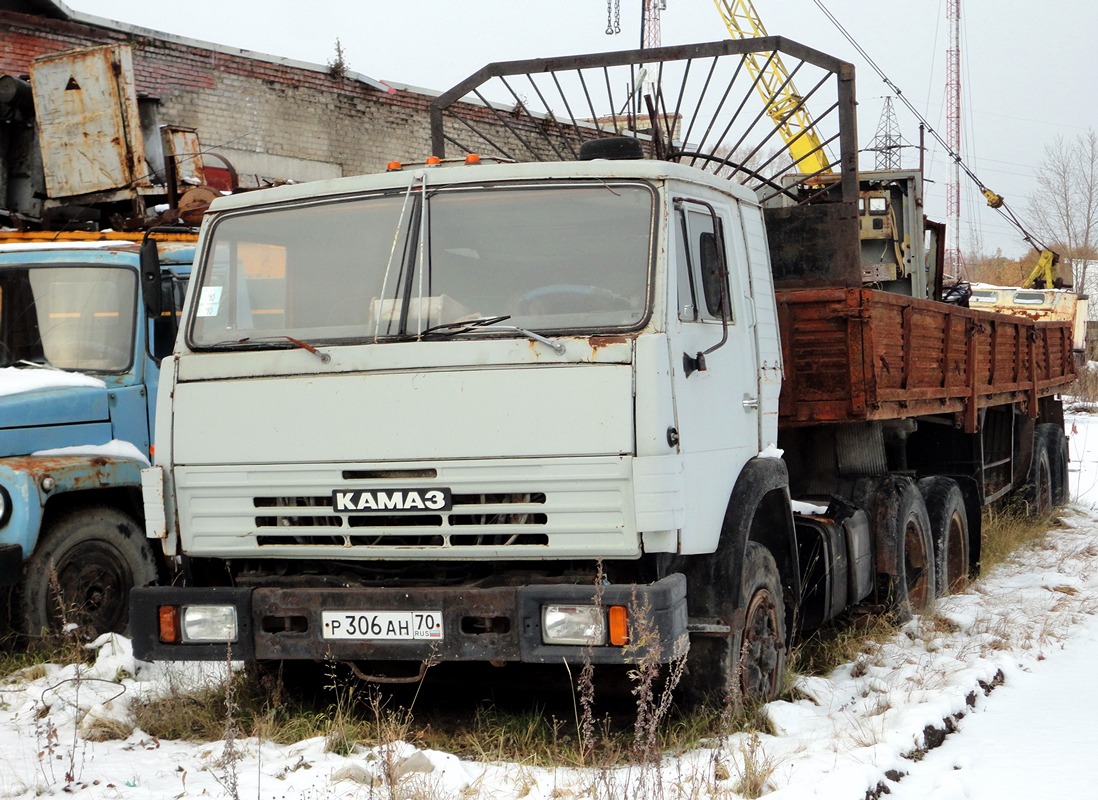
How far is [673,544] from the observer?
455 centimetres

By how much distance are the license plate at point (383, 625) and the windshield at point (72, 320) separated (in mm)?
3031

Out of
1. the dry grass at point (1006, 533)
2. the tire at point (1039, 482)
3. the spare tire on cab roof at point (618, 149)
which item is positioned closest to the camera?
the spare tire on cab roof at point (618, 149)

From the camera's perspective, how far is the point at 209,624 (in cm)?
496

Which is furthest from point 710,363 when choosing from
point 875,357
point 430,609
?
point 875,357

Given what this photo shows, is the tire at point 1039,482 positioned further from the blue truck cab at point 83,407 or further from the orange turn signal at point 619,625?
the orange turn signal at point 619,625

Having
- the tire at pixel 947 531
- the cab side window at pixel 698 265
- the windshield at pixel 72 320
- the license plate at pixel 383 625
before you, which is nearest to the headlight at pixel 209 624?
the license plate at pixel 383 625

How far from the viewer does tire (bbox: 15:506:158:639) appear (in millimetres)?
6617

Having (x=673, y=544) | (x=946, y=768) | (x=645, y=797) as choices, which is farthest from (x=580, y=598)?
(x=946, y=768)

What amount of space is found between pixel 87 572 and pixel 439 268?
3161mm

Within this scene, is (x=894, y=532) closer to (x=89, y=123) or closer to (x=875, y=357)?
(x=875, y=357)

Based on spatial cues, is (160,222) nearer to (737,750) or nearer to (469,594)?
(469,594)

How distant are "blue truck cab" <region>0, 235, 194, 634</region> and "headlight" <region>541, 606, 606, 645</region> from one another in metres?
3.20

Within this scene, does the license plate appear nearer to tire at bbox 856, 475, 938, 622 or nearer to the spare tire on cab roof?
the spare tire on cab roof

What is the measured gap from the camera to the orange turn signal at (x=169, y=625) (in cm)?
500
